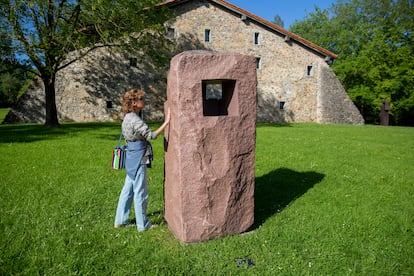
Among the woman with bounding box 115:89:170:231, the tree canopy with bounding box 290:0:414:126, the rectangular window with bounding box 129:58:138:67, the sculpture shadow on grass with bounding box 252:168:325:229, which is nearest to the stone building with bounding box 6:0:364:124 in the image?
the rectangular window with bounding box 129:58:138:67

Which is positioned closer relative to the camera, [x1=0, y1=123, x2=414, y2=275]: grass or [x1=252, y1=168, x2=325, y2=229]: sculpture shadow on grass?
[x1=0, y1=123, x2=414, y2=275]: grass

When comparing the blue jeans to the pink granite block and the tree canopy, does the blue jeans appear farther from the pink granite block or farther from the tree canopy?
the tree canopy

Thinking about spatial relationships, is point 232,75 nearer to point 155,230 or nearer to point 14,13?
point 155,230

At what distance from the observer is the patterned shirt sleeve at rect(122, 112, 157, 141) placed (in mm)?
3365

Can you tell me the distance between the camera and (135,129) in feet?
11.1

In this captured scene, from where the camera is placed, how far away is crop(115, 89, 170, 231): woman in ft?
11.1

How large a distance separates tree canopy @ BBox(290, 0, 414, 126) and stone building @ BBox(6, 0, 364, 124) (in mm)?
4322

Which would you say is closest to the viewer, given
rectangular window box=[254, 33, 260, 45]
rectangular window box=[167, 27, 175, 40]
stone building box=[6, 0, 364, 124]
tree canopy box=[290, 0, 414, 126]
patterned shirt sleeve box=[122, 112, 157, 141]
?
patterned shirt sleeve box=[122, 112, 157, 141]

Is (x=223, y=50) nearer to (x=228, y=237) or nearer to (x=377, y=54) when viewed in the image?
(x=377, y=54)

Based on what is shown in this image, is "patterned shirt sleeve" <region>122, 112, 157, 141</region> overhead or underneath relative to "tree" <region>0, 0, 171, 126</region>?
underneath

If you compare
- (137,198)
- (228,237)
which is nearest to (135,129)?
(137,198)

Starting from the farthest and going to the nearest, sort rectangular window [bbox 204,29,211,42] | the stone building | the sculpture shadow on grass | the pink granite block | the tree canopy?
1. the tree canopy
2. rectangular window [bbox 204,29,211,42]
3. the stone building
4. the sculpture shadow on grass
5. the pink granite block

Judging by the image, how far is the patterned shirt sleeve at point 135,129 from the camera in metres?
3.37

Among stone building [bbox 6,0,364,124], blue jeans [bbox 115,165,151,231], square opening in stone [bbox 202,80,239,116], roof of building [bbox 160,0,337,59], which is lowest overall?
blue jeans [bbox 115,165,151,231]
